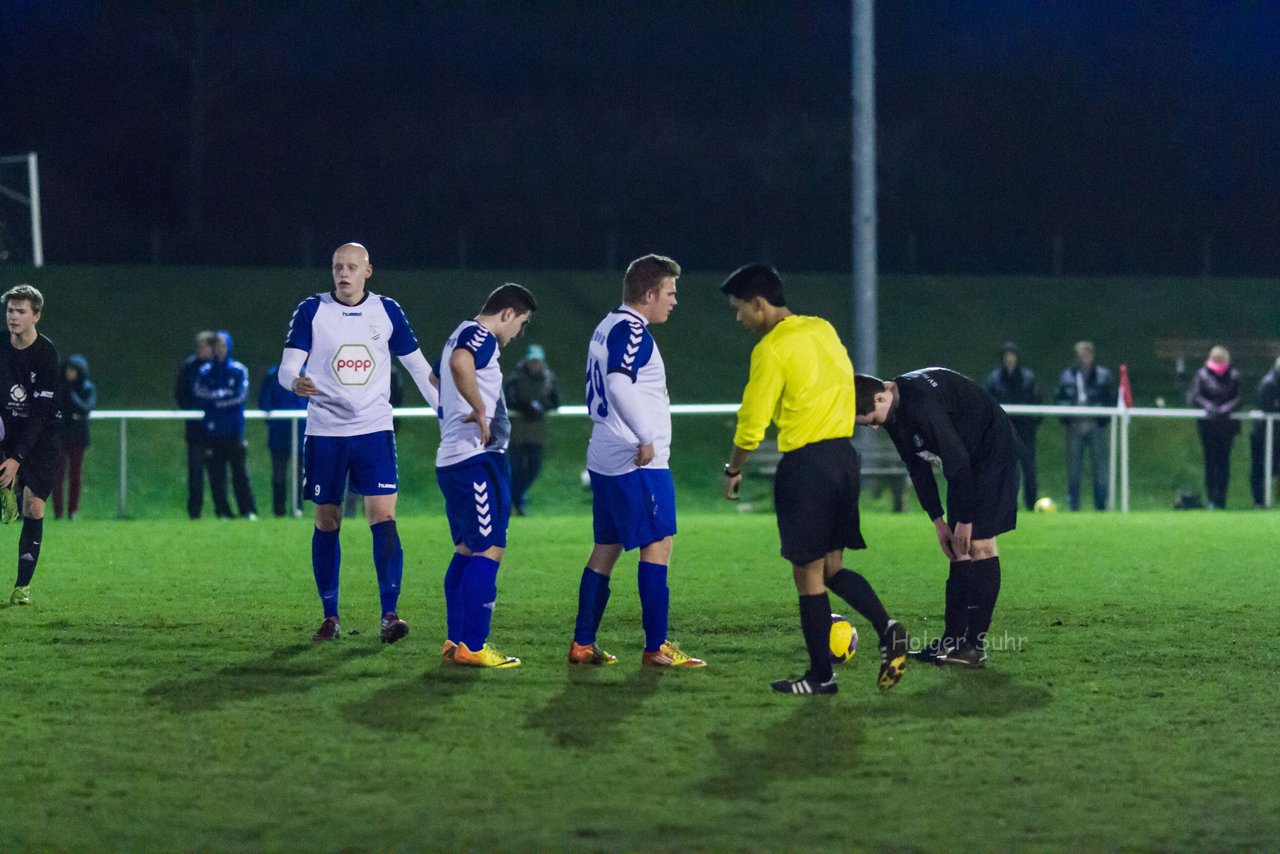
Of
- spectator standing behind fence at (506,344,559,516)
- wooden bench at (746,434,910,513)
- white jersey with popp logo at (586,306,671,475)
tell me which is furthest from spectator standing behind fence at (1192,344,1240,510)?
white jersey with popp logo at (586,306,671,475)

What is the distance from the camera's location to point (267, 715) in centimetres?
600

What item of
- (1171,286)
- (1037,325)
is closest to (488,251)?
(1037,325)

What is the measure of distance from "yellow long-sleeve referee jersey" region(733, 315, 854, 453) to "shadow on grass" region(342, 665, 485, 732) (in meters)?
1.57

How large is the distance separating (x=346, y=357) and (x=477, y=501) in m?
1.30

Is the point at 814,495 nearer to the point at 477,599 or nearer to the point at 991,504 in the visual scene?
the point at 991,504

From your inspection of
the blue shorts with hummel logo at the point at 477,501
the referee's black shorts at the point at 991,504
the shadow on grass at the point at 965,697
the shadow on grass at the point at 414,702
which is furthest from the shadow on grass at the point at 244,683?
the referee's black shorts at the point at 991,504

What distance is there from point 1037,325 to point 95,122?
2468 centimetres

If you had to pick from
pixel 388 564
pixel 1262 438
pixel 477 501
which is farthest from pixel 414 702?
pixel 1262 438

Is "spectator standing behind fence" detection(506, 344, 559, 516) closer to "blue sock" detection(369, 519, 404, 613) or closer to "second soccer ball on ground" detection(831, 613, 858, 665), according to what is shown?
"blue sock" detection(369, 519, 404, 613)

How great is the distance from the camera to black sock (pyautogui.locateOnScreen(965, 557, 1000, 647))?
7.27 m

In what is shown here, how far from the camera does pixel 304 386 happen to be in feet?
25.6

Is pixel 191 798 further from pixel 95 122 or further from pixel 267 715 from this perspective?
pixel 95 122

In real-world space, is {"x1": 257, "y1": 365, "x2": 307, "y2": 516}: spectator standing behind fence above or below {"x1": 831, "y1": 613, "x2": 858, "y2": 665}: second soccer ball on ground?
above

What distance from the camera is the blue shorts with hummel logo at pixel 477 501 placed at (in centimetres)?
715
